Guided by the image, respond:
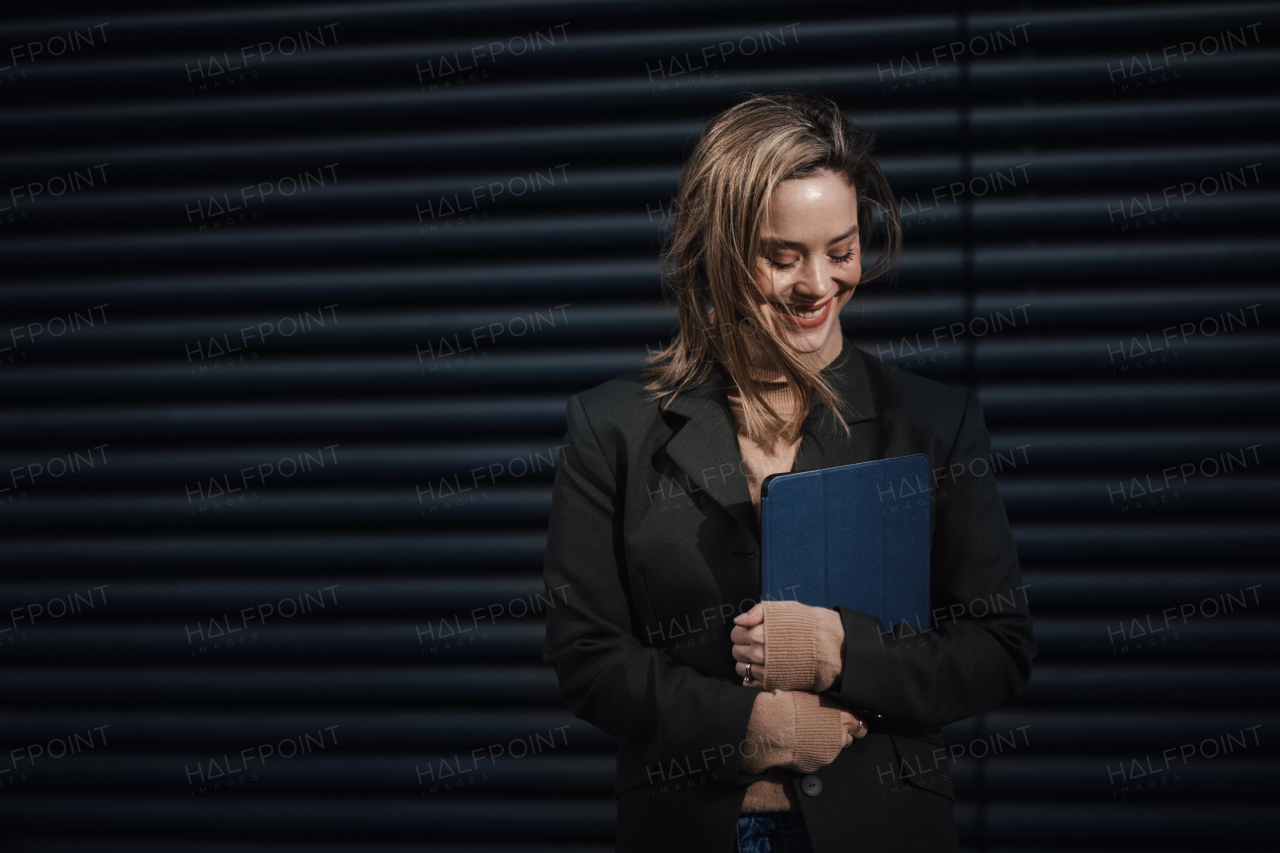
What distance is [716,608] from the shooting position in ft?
5.99

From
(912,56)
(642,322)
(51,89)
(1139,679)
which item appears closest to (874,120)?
(912,56)

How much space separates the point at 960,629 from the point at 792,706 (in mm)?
399

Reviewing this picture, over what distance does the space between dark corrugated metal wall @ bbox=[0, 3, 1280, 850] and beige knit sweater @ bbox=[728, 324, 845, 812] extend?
1294 millimetres

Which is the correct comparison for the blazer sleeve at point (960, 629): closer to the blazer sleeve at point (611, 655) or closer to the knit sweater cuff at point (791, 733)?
the knit sweater cuff at point (791, 733)

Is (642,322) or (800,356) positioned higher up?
(642,322)

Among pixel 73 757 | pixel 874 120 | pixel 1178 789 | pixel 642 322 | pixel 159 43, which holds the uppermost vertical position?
pixel 159 43

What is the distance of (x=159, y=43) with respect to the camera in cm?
303

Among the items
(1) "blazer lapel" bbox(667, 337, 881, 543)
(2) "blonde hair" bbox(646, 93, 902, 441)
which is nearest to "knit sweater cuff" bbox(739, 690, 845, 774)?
(1) "blazer lapel" bbox(667, 337, 881, 543)

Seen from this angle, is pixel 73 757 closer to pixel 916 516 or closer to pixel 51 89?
pixel 51 89

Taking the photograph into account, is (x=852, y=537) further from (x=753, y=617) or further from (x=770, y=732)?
(x=770, y=732)

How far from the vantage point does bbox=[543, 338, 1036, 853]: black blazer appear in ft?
5.70

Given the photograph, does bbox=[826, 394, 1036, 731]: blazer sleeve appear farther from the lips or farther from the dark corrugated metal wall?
the dark corrugated metal wall

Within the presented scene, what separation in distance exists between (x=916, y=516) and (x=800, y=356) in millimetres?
401

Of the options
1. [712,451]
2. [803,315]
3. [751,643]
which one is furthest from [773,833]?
[803,315]
